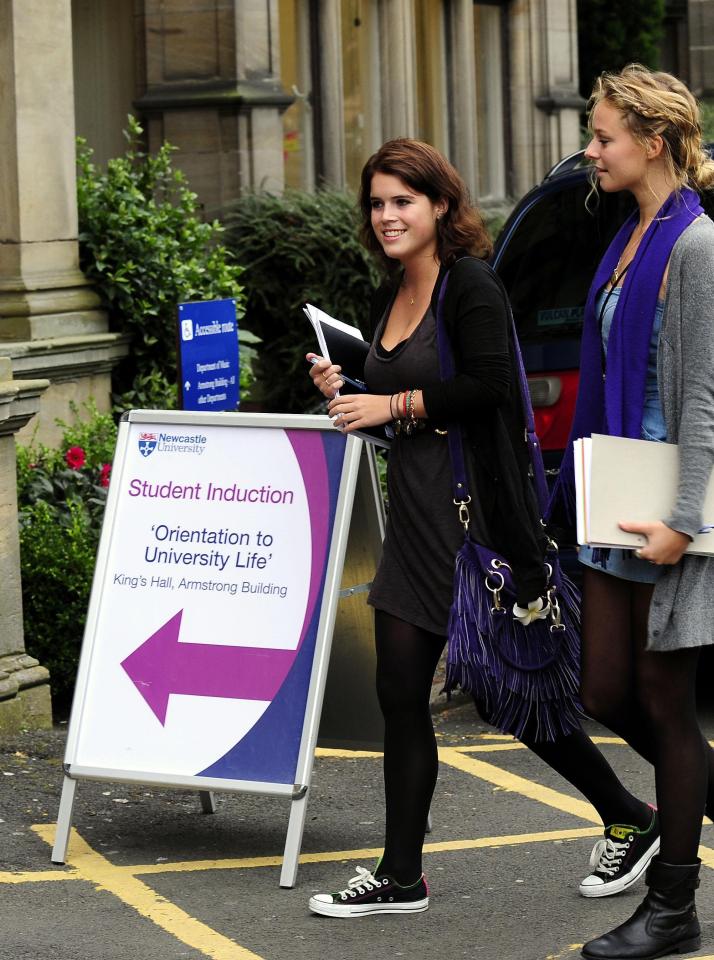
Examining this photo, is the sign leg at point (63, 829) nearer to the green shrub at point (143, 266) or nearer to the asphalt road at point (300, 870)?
the asphalt road at point (300, 870)

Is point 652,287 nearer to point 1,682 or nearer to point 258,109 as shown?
point 1,682

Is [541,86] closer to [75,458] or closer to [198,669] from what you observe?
[75,458]

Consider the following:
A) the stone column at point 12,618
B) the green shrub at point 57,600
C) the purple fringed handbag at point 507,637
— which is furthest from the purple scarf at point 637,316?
the green shrub at point 57,600

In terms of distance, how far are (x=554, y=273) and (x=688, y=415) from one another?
10.1 ft

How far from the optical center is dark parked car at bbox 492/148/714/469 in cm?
676

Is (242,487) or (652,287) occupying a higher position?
(652,287)

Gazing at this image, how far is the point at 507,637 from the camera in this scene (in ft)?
14.5

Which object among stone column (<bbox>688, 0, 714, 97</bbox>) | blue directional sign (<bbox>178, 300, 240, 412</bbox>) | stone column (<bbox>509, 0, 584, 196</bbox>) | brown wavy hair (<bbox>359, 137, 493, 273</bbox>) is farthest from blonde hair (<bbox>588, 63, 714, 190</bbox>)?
stone column (<bbox>688, 0, 714, 97</bbox>)

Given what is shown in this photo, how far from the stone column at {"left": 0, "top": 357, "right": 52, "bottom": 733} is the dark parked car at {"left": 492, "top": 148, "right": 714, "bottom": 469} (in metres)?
Answer: 1.92

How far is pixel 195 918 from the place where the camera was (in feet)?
14.9

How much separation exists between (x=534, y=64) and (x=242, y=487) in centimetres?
1220

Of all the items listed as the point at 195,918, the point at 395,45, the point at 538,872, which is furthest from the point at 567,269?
the point at 395,45

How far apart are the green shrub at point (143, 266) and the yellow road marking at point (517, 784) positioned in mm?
3626

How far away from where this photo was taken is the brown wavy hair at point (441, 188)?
4445 millimetres
